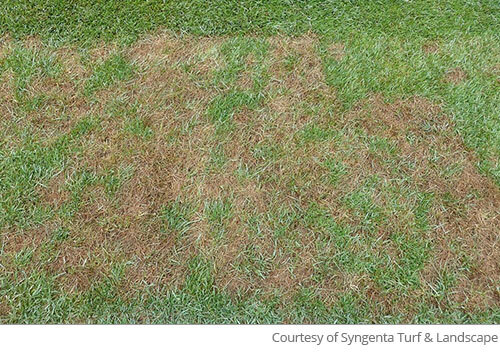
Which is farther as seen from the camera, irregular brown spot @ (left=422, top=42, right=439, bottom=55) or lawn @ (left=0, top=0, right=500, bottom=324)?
irregular brown spot @ (left=422, top=42, right=439, bottom=55)

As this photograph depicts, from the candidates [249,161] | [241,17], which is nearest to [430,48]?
[241,17]

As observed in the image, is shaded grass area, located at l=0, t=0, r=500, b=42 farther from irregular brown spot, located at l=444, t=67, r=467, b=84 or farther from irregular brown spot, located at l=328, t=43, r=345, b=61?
irregular brown spot, located at l=444, t=67, r=467, b=84

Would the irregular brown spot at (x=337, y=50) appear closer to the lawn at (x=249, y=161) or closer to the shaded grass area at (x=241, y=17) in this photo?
the lawn at (x=249, y=161)

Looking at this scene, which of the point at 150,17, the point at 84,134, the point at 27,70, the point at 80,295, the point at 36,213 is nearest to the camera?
the point at 80,295

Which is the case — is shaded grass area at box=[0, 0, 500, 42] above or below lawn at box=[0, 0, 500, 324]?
above

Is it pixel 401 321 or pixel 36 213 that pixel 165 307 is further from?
pixel 401 321

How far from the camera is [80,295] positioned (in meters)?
2.00

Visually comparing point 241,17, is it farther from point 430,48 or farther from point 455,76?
point 455,76

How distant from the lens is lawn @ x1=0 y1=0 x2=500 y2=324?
2.04 meters

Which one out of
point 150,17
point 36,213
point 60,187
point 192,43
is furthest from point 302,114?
point 36,213

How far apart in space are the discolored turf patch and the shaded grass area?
0.15 m

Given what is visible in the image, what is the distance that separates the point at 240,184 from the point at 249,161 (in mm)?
154

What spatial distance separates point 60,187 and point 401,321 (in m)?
1.93

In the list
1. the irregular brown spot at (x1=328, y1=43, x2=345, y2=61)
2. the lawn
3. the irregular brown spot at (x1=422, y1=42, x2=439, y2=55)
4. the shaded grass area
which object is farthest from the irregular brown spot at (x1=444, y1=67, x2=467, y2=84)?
the irregular brown spot at (x1=328, y1=43, x2=345, y2=61)
